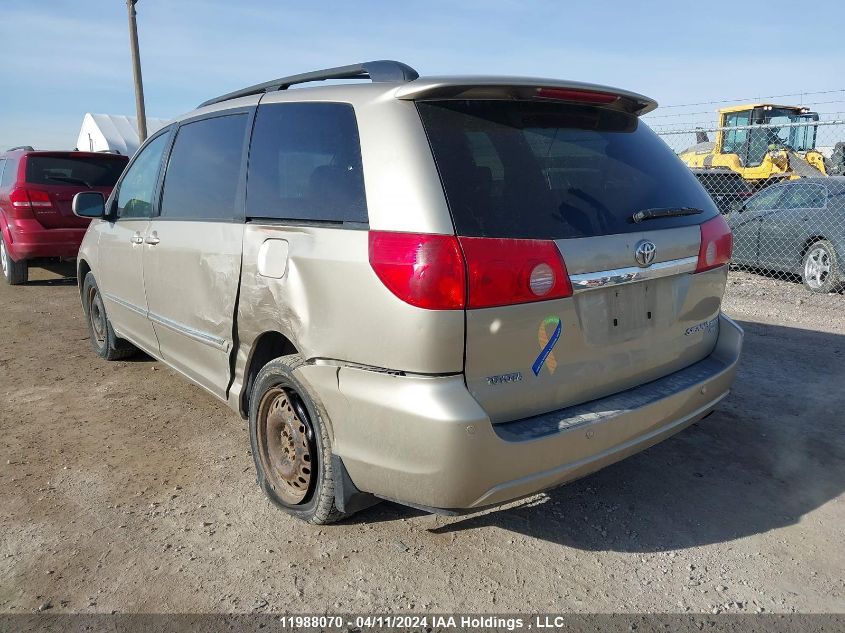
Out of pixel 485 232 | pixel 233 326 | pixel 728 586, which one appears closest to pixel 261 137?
pixel 233 326

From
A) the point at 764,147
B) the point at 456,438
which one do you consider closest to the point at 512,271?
the point at 456,438

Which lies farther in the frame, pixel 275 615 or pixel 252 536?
pixel 252 536

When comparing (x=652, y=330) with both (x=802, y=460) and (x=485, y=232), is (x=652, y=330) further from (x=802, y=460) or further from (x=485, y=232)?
(x=802, y=460)

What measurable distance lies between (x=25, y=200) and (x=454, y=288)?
8.37m

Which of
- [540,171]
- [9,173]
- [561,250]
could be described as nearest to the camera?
[561,250]

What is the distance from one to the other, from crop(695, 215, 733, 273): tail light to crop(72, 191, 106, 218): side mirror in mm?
4007

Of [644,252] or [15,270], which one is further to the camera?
[15,270]

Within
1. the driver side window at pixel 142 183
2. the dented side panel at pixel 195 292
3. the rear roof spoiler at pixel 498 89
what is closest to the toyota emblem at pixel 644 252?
the rear roof spoiler at pixel 498 89

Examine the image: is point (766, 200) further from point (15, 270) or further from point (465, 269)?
point (15, 270)

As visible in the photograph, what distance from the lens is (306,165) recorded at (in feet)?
9.51

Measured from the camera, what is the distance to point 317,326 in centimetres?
257

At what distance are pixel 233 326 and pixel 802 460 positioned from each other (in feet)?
9.91

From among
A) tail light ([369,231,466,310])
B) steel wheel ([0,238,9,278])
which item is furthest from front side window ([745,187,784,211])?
steel wheel ([0,238,9,278])

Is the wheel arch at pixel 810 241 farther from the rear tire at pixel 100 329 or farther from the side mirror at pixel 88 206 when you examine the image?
the side mirror at pixel 88 206
